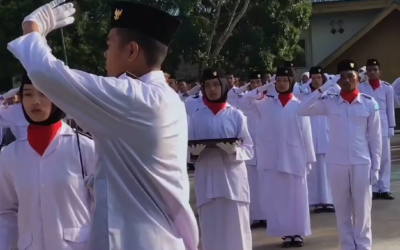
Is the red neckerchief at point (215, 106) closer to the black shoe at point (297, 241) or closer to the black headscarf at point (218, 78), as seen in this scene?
the black headscarf at point (218, 78)

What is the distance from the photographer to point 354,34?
2969 centimetres

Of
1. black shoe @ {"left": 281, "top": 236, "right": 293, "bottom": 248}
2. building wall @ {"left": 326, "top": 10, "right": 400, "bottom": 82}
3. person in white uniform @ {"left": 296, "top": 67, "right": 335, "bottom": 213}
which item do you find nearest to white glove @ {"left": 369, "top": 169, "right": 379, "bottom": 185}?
black shoe @ {"left": 281, "top": 236, "right": 293, "bottom": 248}

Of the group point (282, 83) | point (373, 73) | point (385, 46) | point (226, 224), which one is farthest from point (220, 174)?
point (385, 46)

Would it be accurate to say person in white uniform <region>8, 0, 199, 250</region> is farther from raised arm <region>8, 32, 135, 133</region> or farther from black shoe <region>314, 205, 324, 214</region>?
black shoe <region>314, 205, 324, 214</region>

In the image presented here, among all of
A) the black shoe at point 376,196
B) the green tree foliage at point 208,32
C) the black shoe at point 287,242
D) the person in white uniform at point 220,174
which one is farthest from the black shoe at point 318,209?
the green tree foliage at point 208,32

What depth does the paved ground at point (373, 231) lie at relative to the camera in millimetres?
8852

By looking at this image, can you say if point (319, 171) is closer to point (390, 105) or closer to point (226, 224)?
point (390, 105)

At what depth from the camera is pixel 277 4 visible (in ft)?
79.7

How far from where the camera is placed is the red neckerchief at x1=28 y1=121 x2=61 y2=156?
13.5ft

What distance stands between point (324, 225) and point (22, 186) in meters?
6.64

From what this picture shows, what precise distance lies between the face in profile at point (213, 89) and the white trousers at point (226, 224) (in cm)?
107

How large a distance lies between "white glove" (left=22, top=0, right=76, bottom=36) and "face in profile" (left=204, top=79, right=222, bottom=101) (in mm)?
4948

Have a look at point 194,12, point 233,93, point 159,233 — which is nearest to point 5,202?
point 159,233

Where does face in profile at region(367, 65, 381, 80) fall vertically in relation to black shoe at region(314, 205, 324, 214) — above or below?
above
